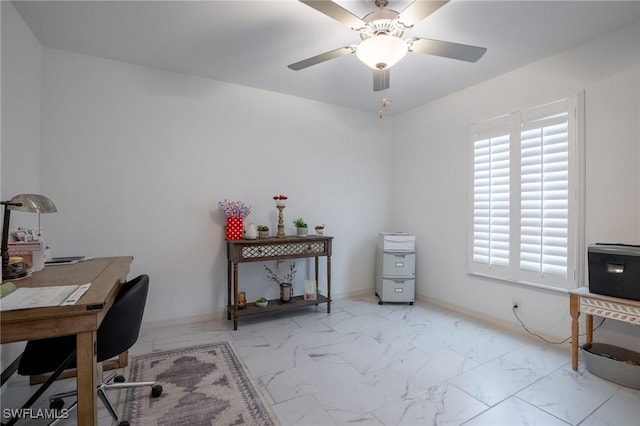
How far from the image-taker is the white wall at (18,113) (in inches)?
76.8

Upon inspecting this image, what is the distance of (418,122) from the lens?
4.02 m

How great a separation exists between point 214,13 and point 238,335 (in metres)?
2.62

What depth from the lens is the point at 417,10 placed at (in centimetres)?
163

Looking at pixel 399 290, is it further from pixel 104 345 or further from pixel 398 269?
pixel 104 345

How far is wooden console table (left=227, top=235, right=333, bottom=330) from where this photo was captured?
2.97 meters

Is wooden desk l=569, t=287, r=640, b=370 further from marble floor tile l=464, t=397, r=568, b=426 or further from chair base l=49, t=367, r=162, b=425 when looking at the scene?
chair base l=49, t=367, r=162, b=425

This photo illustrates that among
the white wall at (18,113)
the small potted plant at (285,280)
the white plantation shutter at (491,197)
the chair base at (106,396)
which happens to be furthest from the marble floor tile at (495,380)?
the white wall at (18,113)

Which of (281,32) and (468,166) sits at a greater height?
(281,32)

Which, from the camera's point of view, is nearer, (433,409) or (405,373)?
(433,409)

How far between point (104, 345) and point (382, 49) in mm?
2210

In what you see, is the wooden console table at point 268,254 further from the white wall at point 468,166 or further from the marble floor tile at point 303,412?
the white wall at point 468,166

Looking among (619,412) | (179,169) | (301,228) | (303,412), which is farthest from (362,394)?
(179,169)

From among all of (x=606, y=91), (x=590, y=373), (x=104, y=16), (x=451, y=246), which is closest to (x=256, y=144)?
(x=104, y=16)

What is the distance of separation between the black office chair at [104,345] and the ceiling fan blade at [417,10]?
213cm
